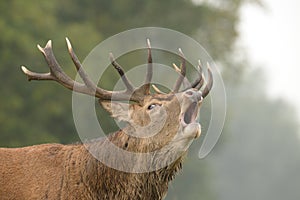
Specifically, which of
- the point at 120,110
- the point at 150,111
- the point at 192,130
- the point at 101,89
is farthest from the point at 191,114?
the point at 101,89

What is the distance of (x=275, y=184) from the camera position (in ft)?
285

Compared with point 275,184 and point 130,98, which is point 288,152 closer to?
point 275,184

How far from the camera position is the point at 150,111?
1104 centimetres

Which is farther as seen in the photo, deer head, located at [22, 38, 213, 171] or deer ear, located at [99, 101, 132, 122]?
deer ear, located at [99, 101, 132, 122]

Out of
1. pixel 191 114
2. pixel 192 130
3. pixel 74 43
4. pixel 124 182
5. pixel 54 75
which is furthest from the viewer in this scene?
pixel 74 43

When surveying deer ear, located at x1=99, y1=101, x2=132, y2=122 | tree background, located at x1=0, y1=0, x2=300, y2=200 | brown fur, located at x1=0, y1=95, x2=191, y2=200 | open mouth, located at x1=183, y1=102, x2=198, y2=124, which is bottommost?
brown fur, located at x1=0, y1=95, x2=191, y2=200

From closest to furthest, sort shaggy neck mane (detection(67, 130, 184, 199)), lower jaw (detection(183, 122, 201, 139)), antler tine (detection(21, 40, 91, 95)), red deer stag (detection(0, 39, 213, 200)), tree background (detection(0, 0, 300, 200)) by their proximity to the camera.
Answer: lower jaw (detection(183, 122, 201, 139))
red deer stag (detection(0, 39, 213, 200))
shaggy neck mane (detection(67, 130, 184, 199))
antler tine (detection(21, 40, 91, 95))
tree background (detection(0, 0, 300, 200))

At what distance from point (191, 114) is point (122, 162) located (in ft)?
3.27

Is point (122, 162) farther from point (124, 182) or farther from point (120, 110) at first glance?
point (120, 110)

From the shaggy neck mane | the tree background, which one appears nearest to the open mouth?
the shaggy neck mane

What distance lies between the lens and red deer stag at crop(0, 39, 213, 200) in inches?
425

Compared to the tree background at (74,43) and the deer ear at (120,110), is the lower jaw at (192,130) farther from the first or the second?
A: the tree background at (74,43)

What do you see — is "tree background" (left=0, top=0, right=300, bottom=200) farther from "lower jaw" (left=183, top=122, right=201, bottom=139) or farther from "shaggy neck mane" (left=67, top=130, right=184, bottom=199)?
"lower jaw" (left=183, top=122, right=201, bottom=139)

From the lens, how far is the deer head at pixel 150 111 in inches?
421
